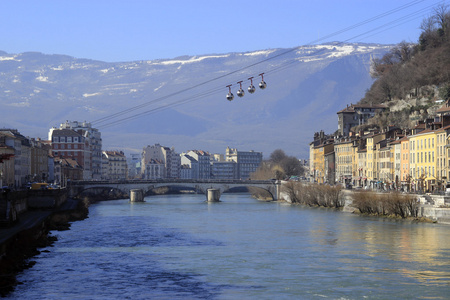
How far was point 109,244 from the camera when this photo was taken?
56625mm

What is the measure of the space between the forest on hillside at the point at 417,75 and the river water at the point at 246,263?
66605 mm

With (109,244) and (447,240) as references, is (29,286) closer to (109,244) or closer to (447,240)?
(109,244)

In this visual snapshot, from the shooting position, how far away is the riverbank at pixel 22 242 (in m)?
38.8

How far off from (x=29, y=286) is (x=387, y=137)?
82730 mm

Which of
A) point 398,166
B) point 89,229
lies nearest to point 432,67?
point 398,166

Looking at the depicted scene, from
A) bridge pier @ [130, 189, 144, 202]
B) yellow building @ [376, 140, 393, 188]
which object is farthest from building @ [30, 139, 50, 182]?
yellow building @ [376, 140, 393, 188]

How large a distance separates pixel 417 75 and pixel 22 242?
346 feet

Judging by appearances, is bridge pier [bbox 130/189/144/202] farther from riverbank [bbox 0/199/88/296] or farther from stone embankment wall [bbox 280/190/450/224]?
stone embankment wall [bbox 280/190/450/224]

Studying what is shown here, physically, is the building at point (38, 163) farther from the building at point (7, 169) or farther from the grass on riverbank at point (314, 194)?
the grass on riverbank at point (314, 194)

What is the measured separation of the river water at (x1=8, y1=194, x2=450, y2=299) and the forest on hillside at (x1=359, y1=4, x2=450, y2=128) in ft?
219

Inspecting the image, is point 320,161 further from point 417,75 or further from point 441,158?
point 441,158

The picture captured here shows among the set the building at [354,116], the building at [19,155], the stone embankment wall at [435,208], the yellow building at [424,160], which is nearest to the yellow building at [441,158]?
the yellow building at [424,160]

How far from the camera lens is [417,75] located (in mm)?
142250

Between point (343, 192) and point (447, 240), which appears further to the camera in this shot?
point (343, 192)
